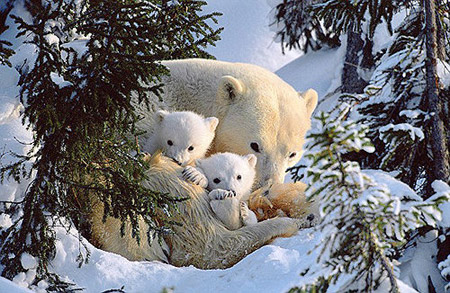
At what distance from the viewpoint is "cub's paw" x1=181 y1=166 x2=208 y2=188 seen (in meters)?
5.41

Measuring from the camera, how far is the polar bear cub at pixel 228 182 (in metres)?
5.30

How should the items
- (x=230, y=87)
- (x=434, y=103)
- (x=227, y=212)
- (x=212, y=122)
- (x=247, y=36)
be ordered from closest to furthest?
1. (x=434, y=103)
2. (x=227, y=212)
3. (x=212, y=122)
4. (x=230, y=87)
5. (x=247, y=36)

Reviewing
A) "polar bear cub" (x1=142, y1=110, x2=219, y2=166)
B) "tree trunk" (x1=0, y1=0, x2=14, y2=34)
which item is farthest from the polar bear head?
"tree trunk" (x1=0, y1=0, x2=14, y2=34)

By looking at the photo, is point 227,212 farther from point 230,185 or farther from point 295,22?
point 295,22

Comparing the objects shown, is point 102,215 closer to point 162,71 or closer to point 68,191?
point 68,191

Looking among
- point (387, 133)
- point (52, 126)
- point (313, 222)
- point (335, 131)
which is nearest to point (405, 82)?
point (387, 133)

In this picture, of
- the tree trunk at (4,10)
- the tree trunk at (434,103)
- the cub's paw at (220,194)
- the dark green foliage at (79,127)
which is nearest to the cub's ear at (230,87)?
the cub's paw at (220,194)

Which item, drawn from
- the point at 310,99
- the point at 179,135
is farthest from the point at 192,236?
the point at 310,99

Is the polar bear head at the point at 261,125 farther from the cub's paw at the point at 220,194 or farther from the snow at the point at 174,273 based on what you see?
the snow at the point at 174,273

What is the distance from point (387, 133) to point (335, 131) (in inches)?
61.7

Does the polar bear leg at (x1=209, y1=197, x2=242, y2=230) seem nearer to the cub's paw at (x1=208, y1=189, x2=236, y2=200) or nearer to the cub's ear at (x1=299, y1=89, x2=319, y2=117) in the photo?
the cub's paw at (x1=208, y1=189, x2=236, y2=200)

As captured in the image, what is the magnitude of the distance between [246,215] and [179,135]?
3.06 ft

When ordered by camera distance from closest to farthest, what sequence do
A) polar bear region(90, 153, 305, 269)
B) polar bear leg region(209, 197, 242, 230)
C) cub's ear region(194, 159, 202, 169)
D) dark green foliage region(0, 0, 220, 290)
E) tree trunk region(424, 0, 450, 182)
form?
tree trunk region(424, 0, 450, 182) < dark green foliage region(0, 0, 220, 290) < polar bear region(90, 153, 305, 269) < polar bear leg region(209, 197, 242, 230) < cub's ear region(194, 159, 202, 169)

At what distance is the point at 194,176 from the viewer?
543 cm
